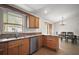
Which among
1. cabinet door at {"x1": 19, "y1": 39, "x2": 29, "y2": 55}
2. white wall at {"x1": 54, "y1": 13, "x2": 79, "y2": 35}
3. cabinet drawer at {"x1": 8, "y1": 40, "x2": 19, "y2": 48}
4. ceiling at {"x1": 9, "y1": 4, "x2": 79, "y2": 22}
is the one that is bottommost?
cabinet door at {"x1": 19, "y1": 39, "x2": 29, "y2": 55}

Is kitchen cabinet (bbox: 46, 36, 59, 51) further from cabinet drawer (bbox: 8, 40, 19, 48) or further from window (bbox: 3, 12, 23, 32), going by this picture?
window (bbox: 3, 12, 23, 32)

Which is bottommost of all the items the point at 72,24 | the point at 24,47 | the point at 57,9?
the point at 24,47

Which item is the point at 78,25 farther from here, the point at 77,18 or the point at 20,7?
the point at 20,7

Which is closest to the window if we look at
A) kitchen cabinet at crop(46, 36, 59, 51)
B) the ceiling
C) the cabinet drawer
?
the ceiling

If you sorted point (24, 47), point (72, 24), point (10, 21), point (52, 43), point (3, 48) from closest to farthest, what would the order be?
point (3, 48), point (72, 24), point (10, 21), point (24, 47), point (52, 43)

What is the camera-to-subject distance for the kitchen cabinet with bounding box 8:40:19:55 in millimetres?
2413

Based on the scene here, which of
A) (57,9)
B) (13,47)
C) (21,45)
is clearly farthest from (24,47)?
(57,9)

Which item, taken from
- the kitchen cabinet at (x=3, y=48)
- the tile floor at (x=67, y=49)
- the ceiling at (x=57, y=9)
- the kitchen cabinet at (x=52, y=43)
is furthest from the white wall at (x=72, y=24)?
the kitchen cabinet at (x=3, y=48)

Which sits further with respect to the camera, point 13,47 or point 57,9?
point 57,9

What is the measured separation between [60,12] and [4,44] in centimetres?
158

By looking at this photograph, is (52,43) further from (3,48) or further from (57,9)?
(3,48)

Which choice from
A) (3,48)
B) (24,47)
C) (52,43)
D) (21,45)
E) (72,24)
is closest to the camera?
(3,48)

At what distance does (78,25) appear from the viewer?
251 cm

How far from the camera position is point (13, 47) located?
8.29 ft
